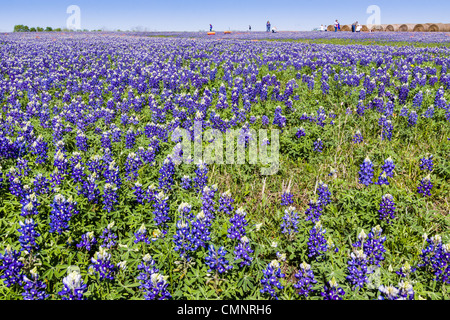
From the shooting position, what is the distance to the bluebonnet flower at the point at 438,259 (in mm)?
2557

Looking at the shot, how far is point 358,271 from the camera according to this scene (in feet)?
8.20

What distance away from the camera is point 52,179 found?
363cm

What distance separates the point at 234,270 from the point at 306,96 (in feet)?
19.7

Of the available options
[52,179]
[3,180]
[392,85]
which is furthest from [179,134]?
[392,85]

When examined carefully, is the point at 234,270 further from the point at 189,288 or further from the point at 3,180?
the point at 3,180

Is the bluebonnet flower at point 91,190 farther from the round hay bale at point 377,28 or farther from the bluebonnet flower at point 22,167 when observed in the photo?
the round hay bale at point 377,28

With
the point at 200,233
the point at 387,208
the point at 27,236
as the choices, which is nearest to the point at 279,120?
the point at 387,208

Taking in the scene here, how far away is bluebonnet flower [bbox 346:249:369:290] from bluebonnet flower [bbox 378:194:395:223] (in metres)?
0.87

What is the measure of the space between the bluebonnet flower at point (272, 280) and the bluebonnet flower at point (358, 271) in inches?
23.3

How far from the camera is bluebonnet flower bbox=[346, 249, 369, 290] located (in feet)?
8.13

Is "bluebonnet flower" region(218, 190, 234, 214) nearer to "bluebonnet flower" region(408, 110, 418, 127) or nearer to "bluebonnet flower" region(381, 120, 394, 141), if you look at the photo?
"bluebonnet flower" region(381, 120, 394, 141)

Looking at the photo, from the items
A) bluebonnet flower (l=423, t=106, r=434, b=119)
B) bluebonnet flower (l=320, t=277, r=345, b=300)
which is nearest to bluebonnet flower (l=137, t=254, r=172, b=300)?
bluebonnet flower (l=320, t=277, r=345, b=300)

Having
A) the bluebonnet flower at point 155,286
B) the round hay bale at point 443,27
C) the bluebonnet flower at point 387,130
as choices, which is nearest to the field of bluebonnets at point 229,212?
the bluebonnet flower at point 155,286

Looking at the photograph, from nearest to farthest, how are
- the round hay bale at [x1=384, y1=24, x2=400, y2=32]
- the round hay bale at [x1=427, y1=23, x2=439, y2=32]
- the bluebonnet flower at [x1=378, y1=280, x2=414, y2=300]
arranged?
the bluebonnet flower at [x1=378, y1=280, x2=414, y2=300] → the round hay bale at [x1=427, y1=23, x2=439, y2=32] → the round hay bale at [x1=384, y1=24, x2=400, y2=32]
